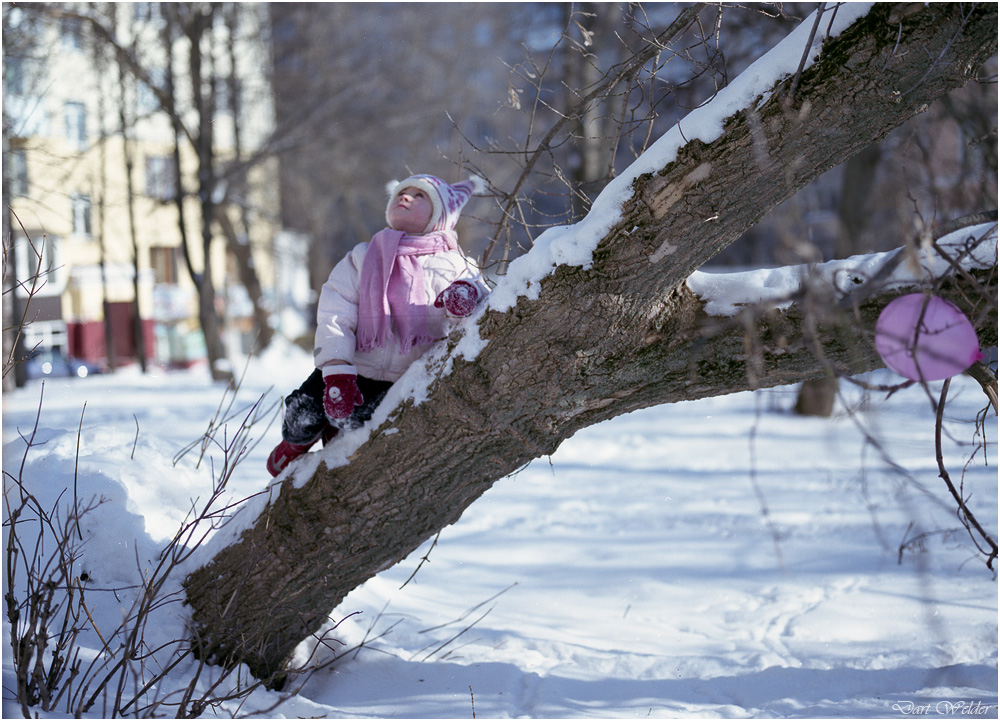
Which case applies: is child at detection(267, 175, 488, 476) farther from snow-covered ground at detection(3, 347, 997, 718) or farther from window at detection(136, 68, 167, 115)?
window at detection(136, 68, 167, 115)

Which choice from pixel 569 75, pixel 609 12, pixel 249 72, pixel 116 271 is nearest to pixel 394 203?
pixel 609 12

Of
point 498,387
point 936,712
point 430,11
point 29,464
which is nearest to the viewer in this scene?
point 498,387

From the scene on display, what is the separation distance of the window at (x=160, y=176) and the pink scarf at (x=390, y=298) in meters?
13.1

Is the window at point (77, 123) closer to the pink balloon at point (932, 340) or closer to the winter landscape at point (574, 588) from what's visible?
the winter landscape at point (574, 588)

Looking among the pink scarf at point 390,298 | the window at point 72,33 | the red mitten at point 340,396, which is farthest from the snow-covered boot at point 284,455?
the window at point 72,33

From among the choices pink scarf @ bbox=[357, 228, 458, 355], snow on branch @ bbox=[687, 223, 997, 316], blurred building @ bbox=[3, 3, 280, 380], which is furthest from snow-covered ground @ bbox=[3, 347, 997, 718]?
blurred building @ bbox=[3, 3, 280, 380]

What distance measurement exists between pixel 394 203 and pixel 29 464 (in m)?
1.78

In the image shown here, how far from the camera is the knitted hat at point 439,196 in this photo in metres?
2.88

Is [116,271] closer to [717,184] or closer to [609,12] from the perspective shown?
[609,12]

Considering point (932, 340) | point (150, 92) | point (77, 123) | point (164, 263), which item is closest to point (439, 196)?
point (932, 340)

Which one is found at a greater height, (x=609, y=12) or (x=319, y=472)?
(x=609, y=12)

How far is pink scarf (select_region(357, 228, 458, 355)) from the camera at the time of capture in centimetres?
274

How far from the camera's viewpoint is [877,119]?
206 centimetres

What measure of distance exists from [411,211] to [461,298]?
50 centimetres
